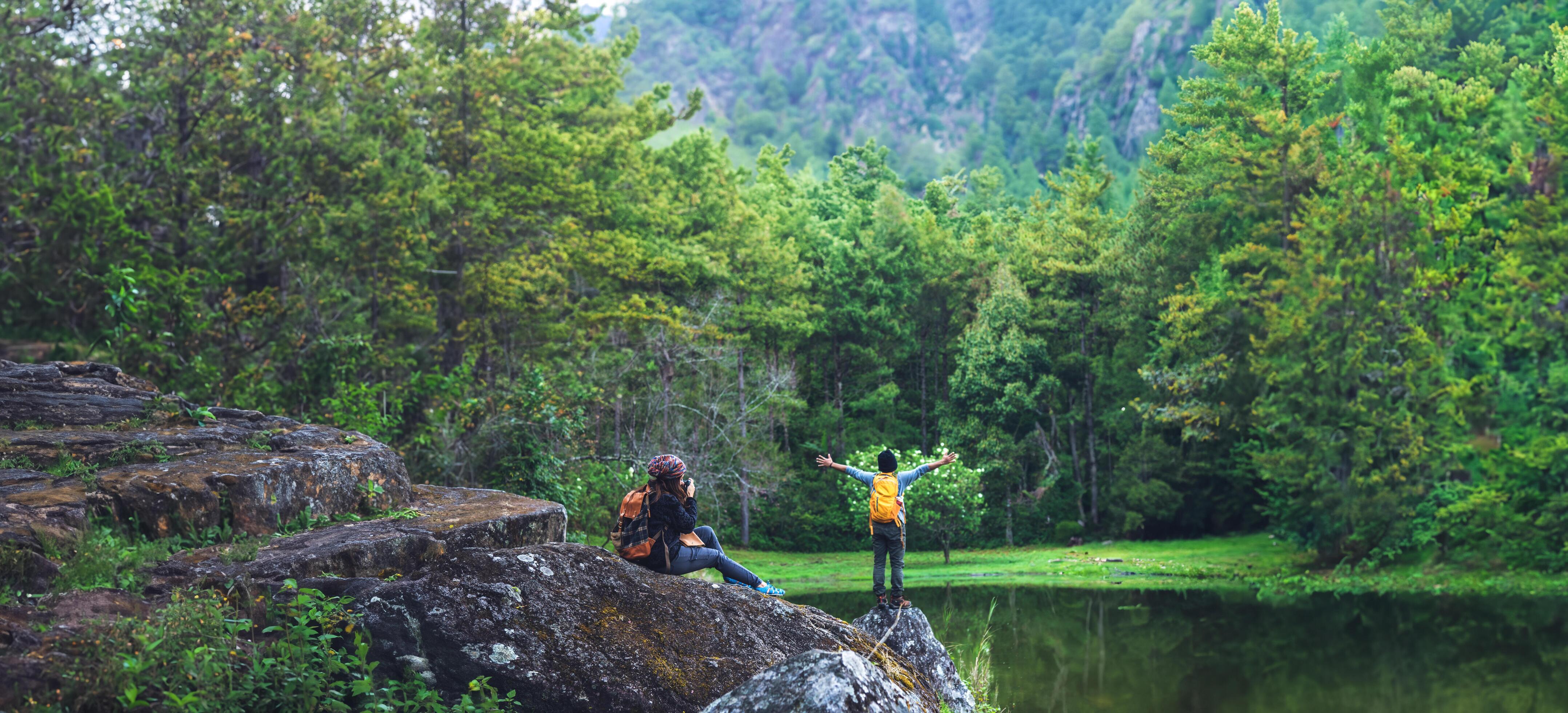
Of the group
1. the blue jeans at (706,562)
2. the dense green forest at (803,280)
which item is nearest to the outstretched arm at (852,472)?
the blue jeans at (706,562)

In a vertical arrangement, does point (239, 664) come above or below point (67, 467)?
below

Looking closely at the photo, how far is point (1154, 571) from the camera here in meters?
34.4

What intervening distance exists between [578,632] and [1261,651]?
1751cm

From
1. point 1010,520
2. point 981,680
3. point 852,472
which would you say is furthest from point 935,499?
point 852,472

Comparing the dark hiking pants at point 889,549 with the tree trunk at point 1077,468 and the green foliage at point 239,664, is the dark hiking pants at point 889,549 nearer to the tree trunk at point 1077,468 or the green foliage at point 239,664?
the green foliage at point 239,664

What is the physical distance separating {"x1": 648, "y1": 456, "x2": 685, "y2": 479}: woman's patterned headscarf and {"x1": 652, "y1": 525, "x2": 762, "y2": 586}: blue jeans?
492mm

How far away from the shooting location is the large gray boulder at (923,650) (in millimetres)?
9883

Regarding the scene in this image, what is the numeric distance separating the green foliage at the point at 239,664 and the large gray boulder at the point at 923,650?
14.9 ft

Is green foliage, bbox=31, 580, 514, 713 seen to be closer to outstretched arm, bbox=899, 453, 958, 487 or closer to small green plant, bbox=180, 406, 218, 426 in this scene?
small green plant, bbox=180, 406, 218, 426

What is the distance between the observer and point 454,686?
669 centimetres

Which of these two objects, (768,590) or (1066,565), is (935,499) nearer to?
(1066,565)

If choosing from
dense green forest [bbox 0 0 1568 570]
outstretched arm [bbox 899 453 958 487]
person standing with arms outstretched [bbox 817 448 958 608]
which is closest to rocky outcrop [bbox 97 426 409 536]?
person standing with arms outstretched [bbox 817 448 958 608]

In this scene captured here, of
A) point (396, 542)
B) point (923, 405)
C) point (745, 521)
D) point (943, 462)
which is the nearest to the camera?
point (396, 542)

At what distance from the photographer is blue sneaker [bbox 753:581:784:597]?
28.8ft
